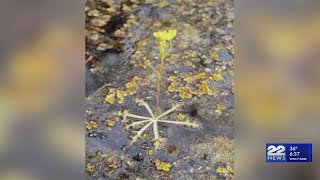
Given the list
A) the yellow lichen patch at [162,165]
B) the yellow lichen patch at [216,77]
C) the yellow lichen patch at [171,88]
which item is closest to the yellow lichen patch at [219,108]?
the yellow lichen patch at [216,77]

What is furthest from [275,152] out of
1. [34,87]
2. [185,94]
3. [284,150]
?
[34,87]

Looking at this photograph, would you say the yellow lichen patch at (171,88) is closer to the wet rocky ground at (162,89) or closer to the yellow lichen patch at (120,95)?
the wet rocky ground at (162,89)

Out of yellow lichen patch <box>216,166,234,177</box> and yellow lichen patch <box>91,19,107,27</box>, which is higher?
yellow lichen patch <box>91,19,107,27</box>

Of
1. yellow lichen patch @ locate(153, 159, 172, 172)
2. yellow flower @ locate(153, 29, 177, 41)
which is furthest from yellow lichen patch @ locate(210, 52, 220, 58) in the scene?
yellow lichen patch @ locate(153, 159, 172, 172)

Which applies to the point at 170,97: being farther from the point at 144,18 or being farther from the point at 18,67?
the point at 18,67

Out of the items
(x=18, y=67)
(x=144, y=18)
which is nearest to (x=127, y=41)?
(x=144, y=18)

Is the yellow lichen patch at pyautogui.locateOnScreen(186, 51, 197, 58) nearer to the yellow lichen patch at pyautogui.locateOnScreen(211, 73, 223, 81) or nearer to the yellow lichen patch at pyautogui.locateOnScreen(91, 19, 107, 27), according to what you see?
the yellow lichen patch at pyautogui.locateOnScreen(211, 73, 223, 81)

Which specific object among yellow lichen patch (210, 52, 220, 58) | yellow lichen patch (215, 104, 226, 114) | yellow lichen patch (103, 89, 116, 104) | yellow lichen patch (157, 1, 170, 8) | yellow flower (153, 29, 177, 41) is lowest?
yellow lichen patch (215, 104, 226, 114)
